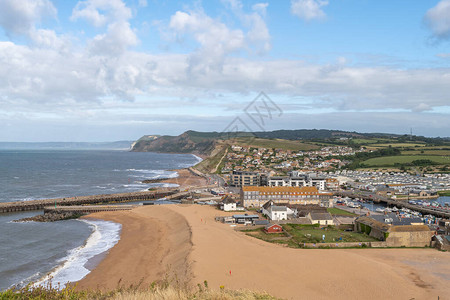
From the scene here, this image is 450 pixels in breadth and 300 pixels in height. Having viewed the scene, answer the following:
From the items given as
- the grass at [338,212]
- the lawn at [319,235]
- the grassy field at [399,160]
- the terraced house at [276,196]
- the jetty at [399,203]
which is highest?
the grassy field at [399,160]

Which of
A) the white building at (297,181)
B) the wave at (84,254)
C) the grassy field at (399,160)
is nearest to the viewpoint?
the wave at (84,254)

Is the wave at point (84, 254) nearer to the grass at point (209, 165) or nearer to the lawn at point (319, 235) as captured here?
the lawn at point (319, 235)

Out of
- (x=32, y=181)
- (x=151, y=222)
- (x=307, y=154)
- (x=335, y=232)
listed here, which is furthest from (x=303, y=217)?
(x=307, y=154)

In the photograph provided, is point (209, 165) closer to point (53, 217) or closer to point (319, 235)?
point (53, 217)

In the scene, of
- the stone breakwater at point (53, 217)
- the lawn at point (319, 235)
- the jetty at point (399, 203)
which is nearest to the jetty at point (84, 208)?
the stone breakwater at point (53, 217)

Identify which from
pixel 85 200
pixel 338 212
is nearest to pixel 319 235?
pixel 338 212
